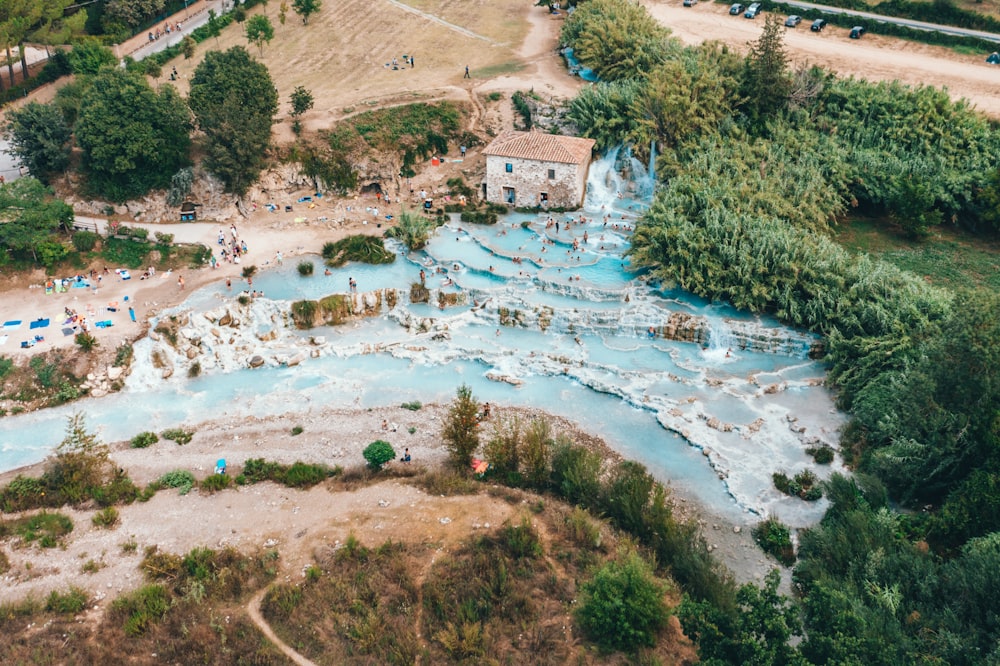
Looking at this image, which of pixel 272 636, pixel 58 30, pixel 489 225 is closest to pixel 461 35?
pixel 489 225

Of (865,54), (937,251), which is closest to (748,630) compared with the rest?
(937,251)

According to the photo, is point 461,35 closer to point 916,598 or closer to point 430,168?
point 430,168

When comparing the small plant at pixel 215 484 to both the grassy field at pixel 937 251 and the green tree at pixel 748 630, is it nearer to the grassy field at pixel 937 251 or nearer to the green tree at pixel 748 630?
the green tree at pixel 748 630

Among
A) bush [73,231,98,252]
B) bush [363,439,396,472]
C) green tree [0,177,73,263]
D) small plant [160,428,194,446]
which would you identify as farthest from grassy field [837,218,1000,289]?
green tree [0,177,73,263]

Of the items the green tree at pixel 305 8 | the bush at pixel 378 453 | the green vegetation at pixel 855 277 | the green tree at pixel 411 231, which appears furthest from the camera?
the green tree at pixel 305 8

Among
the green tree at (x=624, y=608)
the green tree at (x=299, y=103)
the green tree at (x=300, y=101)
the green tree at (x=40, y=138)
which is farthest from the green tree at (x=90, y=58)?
the green tree at (x=624, y=608)

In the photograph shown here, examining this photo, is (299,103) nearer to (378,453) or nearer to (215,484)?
(215,484)

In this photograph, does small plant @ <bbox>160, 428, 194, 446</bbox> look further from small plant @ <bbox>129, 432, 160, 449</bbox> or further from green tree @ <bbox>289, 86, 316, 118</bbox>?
green tree @ <bbox>289, 86, 316, 118</bbox>
